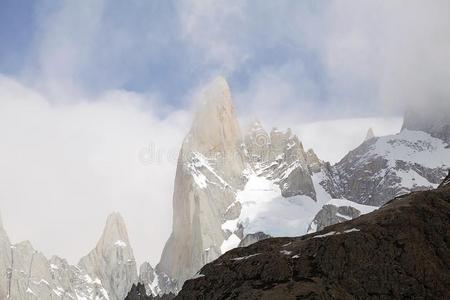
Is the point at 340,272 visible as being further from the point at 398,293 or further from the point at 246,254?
the point at 246,254

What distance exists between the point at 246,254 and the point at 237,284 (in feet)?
39.2

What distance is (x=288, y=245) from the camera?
389 ft

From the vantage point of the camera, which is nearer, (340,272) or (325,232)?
(340,272)

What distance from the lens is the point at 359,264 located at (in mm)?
102500

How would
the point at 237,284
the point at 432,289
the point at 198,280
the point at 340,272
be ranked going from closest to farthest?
the point at 432,289 → the point at 340,272 → the point at 237,284 → the point at 198,280

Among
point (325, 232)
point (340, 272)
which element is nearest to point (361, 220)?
point (325, 232)

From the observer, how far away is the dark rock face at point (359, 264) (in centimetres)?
9788

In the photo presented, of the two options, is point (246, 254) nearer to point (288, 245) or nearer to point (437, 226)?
point (288, 245)

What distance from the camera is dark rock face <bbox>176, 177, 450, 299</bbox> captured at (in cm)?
9788

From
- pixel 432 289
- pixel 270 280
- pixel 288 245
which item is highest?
pixel 288 245

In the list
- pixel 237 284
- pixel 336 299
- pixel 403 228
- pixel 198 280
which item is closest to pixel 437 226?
pixel 403 228

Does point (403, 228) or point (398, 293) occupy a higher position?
point (403, 228)

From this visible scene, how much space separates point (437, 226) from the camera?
107m

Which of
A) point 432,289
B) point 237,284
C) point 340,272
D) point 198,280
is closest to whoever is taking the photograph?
point 432,289
